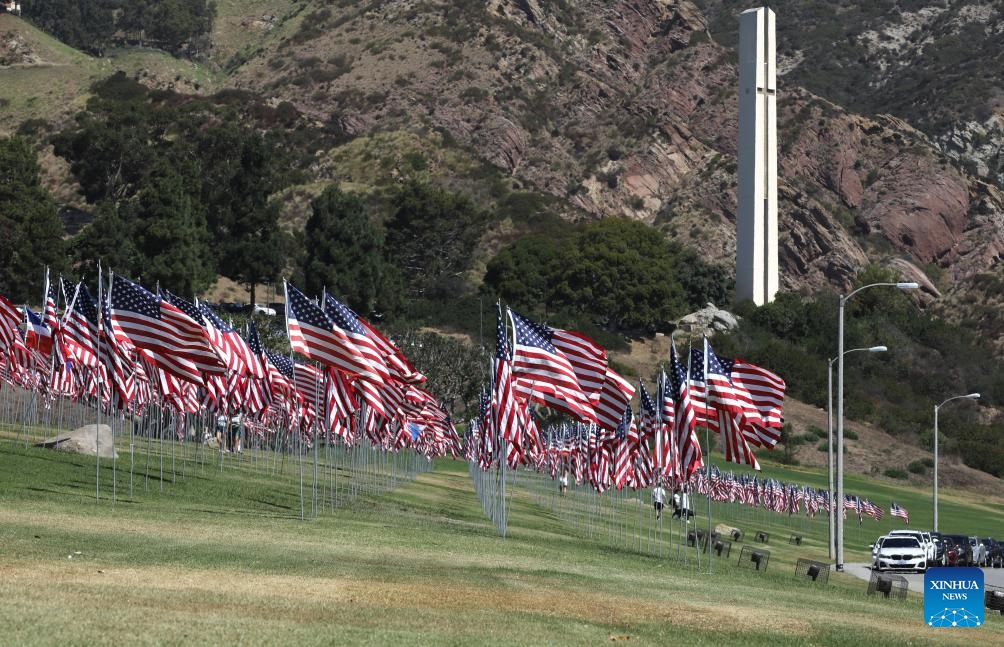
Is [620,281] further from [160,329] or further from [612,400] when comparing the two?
[160,329]

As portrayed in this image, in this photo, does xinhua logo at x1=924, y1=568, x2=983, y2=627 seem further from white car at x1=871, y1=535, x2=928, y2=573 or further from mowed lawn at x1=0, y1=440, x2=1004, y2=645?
white car at x1=871, y1=535, x2=928, y2=573

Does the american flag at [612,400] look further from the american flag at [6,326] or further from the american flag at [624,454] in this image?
the american flag at [6,326]

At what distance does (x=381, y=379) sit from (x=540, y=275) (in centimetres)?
10423

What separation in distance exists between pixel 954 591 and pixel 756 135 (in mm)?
127367

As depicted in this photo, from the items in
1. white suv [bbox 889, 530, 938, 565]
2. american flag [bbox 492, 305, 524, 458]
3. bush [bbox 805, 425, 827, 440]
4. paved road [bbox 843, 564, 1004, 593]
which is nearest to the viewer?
american flag [bbox 492, 305, 524, 458]

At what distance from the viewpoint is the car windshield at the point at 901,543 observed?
156 ft

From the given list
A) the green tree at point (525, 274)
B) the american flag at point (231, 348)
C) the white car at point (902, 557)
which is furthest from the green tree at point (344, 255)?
the american flag at point (231, 348)

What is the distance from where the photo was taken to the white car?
1850 inches

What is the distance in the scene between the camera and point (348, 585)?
22766mm

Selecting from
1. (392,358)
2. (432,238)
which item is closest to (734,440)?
Result: (392,358)

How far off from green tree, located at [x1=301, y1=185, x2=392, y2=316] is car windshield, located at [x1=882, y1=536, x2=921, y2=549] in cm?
6768

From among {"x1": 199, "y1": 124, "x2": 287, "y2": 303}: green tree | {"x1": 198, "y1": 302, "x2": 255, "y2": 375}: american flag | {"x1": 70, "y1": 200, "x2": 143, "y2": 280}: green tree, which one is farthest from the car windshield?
{"x1": 199, "y1": 124, "x2": 287, "y2": 303}: green tree

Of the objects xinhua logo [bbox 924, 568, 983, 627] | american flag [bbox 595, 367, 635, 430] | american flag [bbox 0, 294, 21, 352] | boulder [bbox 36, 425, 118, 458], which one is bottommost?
xinhua logo [bbox 924, 568, 983, 627]

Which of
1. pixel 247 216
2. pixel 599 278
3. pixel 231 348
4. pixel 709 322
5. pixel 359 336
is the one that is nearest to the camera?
pixel 359 336
